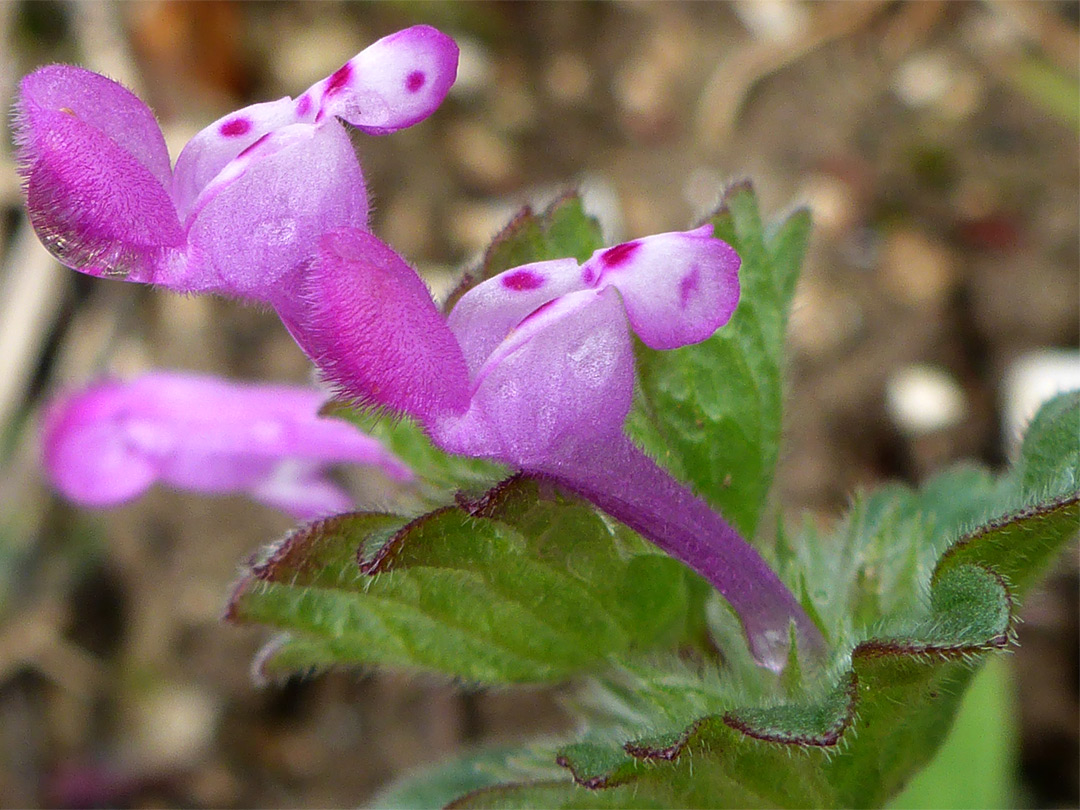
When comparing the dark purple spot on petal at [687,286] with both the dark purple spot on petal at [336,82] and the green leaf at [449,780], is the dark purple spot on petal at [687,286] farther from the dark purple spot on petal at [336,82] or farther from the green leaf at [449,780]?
the green leaf at [449,780]

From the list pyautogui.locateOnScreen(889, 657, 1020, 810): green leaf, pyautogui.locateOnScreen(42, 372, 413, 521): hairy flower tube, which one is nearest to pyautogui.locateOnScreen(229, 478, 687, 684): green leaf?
pyautogui.locateOnScreen(42, 372, 413, 521): hairy flower tube

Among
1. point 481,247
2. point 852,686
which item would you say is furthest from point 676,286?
point 481,247

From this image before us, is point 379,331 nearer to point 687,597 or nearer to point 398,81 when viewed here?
point 398,81

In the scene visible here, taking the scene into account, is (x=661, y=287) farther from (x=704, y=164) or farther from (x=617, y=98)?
(x=617, y=98)

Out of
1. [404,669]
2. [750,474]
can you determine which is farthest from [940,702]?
[404,669]

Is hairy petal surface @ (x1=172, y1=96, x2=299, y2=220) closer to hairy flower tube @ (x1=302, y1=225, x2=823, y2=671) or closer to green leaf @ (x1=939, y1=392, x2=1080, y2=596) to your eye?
hairy flower tube @ (x1=302, y1=225, x2=823, y2=671)

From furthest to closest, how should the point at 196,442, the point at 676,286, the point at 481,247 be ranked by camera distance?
1. the point at 481,247
2. the point at 196,442
3. the point at 676,286
